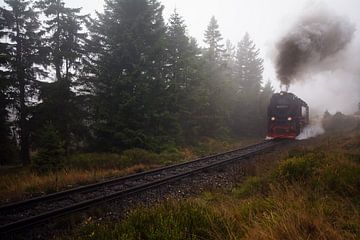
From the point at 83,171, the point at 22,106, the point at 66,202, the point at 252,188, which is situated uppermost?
the point at 22,106

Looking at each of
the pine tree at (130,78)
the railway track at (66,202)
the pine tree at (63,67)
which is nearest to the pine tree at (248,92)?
the pine tree at (130,78)

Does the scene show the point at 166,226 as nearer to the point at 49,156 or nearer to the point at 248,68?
the point at 49,156

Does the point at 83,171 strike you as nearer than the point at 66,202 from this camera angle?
No

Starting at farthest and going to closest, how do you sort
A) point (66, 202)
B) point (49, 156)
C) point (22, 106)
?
point (22, 106) → point (49, 156) → point (66, 202)

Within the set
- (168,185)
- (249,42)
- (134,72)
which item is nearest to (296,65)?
(249,42)

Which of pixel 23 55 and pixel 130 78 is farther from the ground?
pixel 23 55

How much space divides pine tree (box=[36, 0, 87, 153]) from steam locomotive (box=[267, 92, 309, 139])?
56.0 ft

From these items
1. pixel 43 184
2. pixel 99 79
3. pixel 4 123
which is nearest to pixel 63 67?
pixel 99 79

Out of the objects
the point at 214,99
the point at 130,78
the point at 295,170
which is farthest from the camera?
the point at 214,99

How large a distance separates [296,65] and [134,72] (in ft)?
60.5

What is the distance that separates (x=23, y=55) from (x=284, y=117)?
74.2ft

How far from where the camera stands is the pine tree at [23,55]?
72.6 ft

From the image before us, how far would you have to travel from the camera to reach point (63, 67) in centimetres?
2305

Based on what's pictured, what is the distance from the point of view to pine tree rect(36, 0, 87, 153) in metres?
20.4
